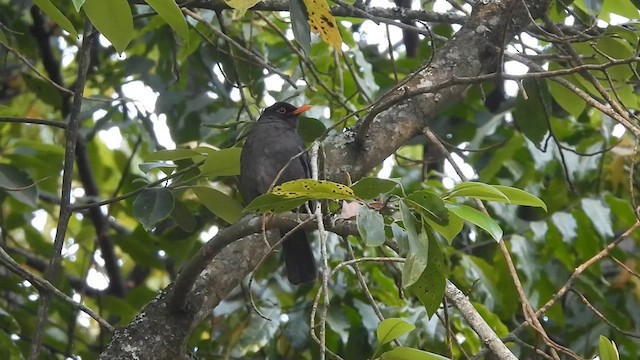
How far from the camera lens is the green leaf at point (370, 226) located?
2148 millimetres

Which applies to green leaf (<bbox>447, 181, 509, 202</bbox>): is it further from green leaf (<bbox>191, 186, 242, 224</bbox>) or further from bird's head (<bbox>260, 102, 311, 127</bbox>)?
bird's head (<bbox>260, 102, 311, 127</bbox>)

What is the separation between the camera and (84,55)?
3326 mm

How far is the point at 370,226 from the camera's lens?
7.14 ft

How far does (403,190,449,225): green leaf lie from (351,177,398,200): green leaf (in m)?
0.06

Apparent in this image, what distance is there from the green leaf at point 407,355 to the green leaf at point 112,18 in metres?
1.12

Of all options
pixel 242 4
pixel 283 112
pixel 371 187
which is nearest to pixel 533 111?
pixel 283 112

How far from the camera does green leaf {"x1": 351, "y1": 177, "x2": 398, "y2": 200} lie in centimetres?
221

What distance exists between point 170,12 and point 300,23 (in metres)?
0.45

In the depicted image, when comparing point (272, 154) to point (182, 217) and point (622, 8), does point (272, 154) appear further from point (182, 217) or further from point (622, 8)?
point (622, 8)

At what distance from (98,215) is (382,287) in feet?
6.02

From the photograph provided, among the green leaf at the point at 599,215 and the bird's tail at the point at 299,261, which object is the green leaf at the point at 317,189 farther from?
the green leaf at the point at 599,215

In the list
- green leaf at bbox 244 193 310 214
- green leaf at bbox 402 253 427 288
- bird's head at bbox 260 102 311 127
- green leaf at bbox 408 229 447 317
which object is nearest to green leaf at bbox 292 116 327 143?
bird's head at bbox 260 102 311 127

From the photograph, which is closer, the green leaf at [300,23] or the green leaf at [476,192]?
the green leaf at [476,192]

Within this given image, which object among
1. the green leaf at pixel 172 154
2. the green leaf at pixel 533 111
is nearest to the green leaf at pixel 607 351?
the green leaf at pixel 172 154
